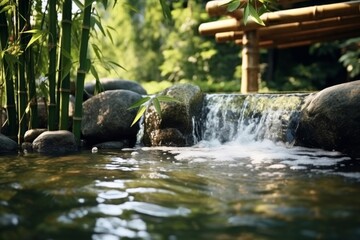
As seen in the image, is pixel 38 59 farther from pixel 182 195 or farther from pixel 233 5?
pixel 182 195

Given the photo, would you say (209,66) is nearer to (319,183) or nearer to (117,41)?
(117,41)

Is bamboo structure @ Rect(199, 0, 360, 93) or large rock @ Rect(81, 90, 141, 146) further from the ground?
bamboo structure @ Rect(199, 0, 360, 93)

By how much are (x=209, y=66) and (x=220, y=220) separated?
12538 millimetres

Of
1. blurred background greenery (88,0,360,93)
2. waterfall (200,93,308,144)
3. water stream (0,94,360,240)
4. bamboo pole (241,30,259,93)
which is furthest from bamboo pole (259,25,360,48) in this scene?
water stream (0,94,360,240)

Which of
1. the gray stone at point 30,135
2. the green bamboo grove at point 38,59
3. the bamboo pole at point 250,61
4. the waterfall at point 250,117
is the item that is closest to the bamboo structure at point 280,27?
the bamboo pole at point 250,61

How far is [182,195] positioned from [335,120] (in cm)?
289

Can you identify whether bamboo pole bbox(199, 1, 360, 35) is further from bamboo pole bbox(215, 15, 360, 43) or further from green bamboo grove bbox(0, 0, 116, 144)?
green bamboo grove bbox(0, 0, 116, 144)

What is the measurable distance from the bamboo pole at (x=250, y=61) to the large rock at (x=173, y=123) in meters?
1.82

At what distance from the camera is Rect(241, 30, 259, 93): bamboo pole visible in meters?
7.45

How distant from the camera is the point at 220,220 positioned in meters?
1.94

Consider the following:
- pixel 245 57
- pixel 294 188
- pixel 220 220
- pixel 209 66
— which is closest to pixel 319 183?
pixel 294 188

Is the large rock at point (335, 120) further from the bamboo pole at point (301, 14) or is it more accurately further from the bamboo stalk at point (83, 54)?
the bamboo stalk at point (83, 54)

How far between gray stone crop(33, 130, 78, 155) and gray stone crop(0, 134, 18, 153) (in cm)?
32

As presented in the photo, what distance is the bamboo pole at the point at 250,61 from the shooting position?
293 inches
